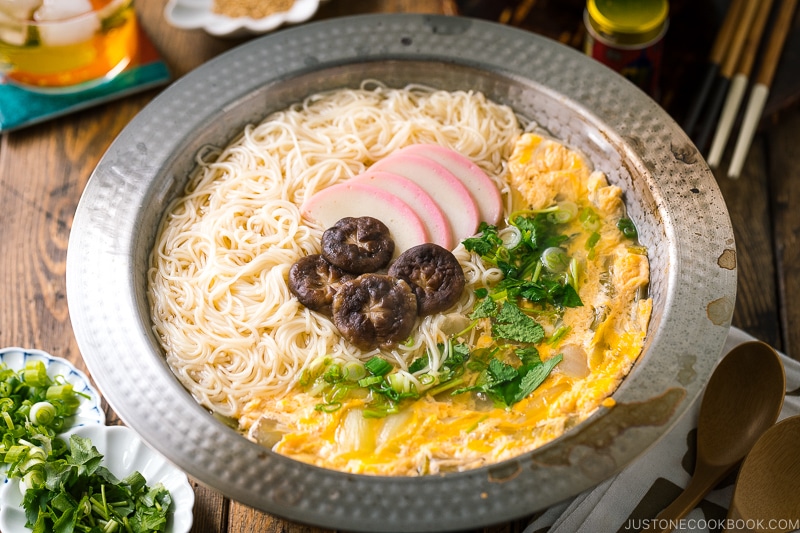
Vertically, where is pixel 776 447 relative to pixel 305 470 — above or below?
below

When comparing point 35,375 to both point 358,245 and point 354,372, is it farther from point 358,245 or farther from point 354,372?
point 358,245

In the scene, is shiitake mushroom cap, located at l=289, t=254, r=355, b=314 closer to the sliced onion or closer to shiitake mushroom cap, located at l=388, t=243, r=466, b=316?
shiitake mushroom cap, located at l=388, t=243, r=466, b=316

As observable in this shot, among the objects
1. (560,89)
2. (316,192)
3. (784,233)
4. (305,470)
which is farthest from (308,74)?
(784,233)

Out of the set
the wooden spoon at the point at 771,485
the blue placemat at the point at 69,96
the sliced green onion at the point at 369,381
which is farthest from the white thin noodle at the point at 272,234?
the wooden spoon at the point at 771,485

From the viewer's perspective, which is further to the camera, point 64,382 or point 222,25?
point 222,25

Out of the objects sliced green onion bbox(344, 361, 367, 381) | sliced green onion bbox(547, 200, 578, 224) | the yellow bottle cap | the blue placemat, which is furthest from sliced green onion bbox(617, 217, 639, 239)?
the blue placemat

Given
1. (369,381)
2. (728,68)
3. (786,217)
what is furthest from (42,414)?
(728,68)

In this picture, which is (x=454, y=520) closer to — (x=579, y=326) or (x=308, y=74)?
(x=579, y=326)
